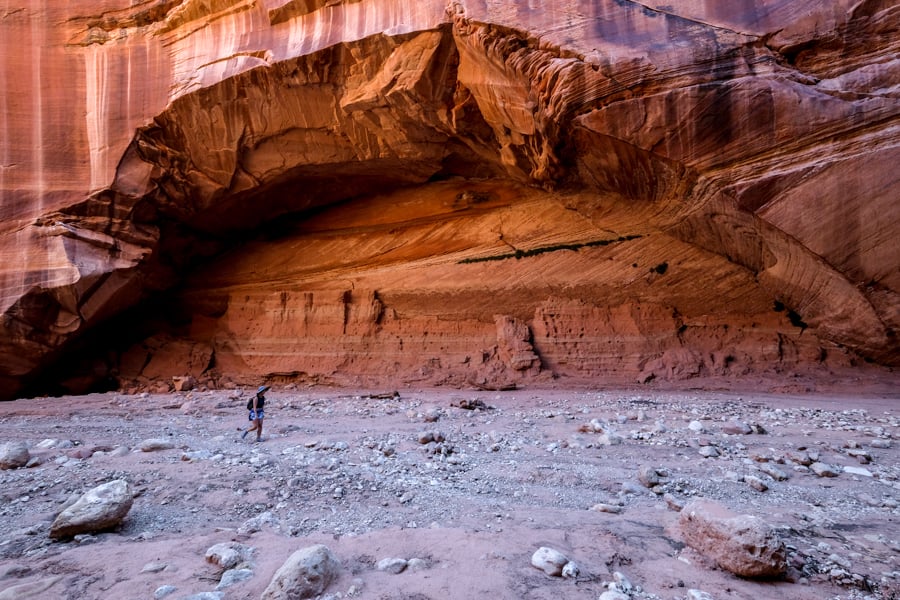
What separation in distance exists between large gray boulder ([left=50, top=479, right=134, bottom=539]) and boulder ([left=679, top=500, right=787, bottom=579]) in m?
3.15

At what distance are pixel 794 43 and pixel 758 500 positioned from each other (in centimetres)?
656

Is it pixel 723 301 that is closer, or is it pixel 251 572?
pixel 251 572

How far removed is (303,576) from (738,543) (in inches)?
76.0

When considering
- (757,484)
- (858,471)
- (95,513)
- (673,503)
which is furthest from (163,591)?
(858,471)

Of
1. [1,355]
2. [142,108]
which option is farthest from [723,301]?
[1,355]

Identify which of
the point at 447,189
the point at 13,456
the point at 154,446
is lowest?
the point at 154,446

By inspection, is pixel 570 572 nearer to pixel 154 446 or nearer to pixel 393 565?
pixel 393 565

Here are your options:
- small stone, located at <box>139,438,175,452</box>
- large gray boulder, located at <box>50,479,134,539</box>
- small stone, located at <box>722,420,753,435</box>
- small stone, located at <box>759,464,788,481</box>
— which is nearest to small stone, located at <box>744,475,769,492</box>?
small stone, located at <box>759,464,788,481</box>

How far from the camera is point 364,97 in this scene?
8.30m

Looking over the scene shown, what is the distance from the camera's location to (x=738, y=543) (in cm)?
201

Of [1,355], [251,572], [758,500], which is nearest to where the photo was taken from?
[251,572]

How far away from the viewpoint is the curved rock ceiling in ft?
20.5

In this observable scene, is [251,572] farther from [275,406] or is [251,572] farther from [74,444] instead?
[275,406]

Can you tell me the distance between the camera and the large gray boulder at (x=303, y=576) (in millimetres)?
1819
